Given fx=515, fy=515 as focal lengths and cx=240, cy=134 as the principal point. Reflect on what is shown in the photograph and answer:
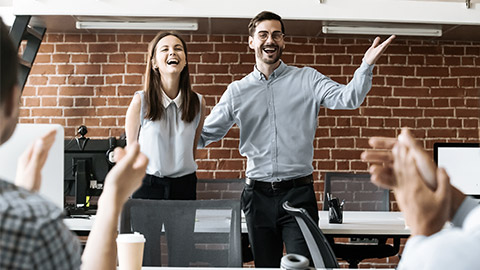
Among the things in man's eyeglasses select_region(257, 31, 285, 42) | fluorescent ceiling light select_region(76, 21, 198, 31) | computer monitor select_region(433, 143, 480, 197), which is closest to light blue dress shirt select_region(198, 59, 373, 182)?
man's eyeglasses select_region(257, 31, 285, 42)

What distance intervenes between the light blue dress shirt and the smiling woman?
0.80 ft

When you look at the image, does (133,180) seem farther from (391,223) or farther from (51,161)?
(391,223)

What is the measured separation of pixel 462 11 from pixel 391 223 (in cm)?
188

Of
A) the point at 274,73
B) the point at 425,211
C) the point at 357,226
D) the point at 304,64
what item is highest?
the point at 304,64

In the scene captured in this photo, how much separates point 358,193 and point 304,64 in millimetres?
1420

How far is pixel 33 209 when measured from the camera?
1.66ft

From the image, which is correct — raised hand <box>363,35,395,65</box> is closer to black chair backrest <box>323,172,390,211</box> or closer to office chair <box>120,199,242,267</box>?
office chair <box>120,199,242,267</box>

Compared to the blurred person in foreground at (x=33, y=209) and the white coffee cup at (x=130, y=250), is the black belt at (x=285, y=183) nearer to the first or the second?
the white coffee cup at (x=130, y=250)

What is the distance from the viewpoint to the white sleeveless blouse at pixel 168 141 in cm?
Answer: 253

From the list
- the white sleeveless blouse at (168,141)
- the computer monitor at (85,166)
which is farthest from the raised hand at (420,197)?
the computer monitor at (85,166)

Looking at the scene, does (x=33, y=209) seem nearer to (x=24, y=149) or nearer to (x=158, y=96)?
(x=24, y=149)

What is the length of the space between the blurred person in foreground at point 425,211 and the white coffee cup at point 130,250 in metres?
0.84

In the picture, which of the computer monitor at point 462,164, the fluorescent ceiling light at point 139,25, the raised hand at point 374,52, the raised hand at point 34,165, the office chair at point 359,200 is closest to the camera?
the raised hand at point 34,165

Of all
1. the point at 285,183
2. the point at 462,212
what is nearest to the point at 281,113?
the point at 285,183
